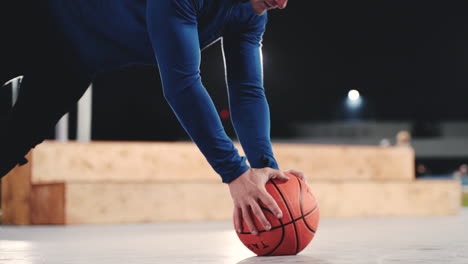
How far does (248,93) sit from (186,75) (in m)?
0.55

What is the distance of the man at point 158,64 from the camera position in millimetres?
2076

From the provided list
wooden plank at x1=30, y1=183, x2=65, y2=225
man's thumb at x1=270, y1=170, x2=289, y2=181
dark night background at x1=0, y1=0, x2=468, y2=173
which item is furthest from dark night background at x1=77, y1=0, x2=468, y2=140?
man's thumb at x1=270, y1=170, x2=289, y2=181

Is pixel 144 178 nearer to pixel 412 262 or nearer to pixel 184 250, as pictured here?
pixel 184 250

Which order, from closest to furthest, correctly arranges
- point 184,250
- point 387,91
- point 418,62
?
point 184,250
point 418,62
point 387,91

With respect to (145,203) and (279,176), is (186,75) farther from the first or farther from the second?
(145,203)

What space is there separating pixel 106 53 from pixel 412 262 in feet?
4.51

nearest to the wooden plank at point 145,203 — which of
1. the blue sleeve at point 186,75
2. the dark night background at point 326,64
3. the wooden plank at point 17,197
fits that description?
the wooden plank at point 17,197

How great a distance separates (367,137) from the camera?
3841 cm

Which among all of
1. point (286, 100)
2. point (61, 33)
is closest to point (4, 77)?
point (61, 33)

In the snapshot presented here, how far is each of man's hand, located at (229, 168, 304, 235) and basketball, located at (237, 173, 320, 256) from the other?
0.28 ft

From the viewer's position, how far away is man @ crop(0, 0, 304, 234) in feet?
6.81

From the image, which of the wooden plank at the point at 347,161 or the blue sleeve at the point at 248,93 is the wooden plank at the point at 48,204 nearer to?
the wooden plank at the point at 347,161

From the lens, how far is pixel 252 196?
A: 2.20m

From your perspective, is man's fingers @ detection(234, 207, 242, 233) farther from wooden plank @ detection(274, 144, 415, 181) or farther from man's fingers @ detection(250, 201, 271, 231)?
wooden plank @ detection(274, 144, 415, 181)
